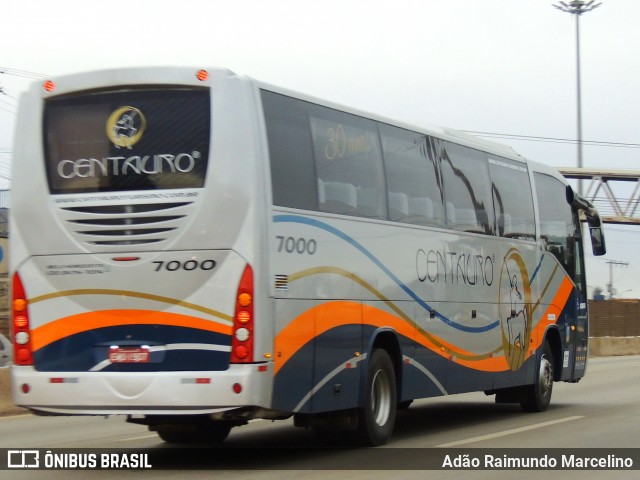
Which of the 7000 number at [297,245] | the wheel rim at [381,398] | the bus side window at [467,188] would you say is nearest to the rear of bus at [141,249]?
the 7000 number at [297,245]

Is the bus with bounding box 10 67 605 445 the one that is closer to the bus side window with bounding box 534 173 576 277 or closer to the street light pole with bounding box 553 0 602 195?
the bus side window with bounding box 534 173 576 277

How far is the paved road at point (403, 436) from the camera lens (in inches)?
420

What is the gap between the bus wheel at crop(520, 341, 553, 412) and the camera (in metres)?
17.4

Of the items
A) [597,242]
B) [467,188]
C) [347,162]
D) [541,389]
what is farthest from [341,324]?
[597,242]

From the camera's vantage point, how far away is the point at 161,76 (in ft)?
35.4

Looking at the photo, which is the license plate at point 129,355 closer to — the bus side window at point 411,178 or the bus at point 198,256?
the bus at point 198,256

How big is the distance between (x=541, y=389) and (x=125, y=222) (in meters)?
8.75

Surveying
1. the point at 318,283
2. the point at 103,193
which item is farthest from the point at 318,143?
the point at 103,193

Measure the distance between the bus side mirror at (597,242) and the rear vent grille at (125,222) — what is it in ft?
32.8

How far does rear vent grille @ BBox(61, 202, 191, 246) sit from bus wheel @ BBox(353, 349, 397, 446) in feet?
9.59

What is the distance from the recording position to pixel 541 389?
57.7 feet

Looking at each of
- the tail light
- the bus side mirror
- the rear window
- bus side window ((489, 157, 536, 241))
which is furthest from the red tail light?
the bus side mirror

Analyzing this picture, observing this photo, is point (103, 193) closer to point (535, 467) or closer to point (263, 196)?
point (263, 196)

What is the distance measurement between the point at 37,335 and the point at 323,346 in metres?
2.65
